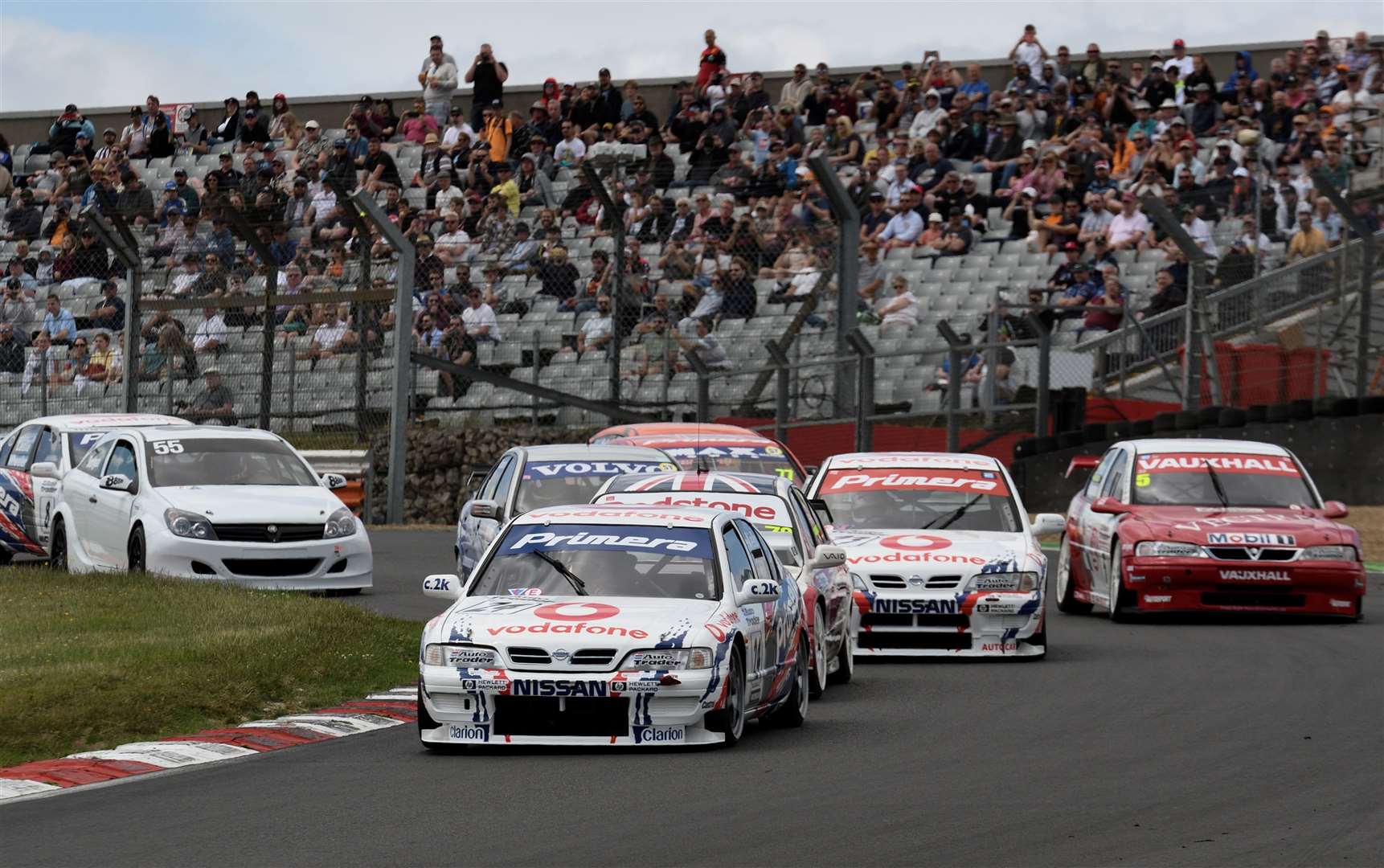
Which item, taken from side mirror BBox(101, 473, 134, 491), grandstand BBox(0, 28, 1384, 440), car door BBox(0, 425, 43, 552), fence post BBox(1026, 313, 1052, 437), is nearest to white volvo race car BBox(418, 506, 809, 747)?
side mirror BBox(101, 473, 134, 491)

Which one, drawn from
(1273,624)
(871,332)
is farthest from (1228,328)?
(1273,624)

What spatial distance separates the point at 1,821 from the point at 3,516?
1271 cm

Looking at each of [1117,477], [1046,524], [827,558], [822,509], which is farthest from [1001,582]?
[1117,477]

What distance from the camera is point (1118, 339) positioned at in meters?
25.2

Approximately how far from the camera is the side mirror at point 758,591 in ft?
33.4

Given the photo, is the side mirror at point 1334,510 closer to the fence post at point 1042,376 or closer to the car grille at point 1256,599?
the car grille at point 1256,599

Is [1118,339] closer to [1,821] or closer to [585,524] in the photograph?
[585,524]

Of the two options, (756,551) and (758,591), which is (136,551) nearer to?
(756,551)

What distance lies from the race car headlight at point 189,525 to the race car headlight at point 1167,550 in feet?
23.1

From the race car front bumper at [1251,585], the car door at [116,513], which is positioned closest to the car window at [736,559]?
the race car front bumper at [1251,585]

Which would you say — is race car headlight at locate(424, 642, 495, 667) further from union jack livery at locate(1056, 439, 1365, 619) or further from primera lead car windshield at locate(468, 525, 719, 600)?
union jack livery at locate(1056, 439, 1365, 619)

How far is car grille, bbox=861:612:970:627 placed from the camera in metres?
13.9

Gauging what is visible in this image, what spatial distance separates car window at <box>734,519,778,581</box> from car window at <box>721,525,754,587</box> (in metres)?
0.06

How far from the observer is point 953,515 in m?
15.3
